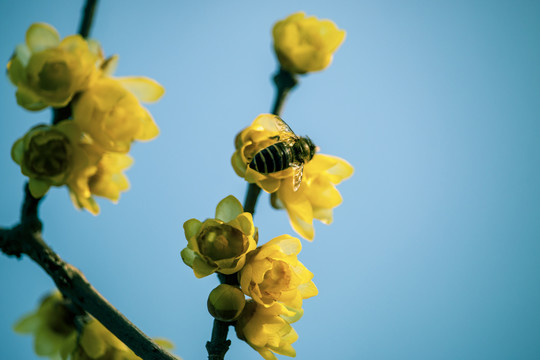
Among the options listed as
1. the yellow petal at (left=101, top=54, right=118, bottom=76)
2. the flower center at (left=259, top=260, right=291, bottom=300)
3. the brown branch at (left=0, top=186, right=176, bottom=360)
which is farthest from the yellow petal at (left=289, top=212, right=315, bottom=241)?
the yellow petal at (left=101, top=54, right=118, bottom=76)

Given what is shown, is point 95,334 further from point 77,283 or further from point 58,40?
point 58,40

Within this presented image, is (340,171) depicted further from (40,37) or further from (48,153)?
(40,37)

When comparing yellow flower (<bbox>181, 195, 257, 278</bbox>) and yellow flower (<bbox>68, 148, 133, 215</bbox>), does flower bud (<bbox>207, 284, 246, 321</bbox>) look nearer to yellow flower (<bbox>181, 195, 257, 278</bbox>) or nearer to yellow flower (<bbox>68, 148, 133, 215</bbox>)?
yellow flower (<bbox>181, 195, 257, 278</bbox>)

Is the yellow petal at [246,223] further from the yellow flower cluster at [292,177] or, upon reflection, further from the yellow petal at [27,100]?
the yellow petal at [27,100]

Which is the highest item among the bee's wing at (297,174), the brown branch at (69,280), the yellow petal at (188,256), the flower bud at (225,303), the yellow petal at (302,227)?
the bee's wing at (297,174)

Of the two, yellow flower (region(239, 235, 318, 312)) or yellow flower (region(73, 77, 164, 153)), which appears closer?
yellow flower (region(239, 235, 318, 312))

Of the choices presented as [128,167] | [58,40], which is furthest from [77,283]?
[58,40]

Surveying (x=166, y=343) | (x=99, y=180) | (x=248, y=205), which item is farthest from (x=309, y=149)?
(x=166, y=343)

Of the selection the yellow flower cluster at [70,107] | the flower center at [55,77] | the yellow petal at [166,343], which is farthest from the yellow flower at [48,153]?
the yellow petal at [166,343]
